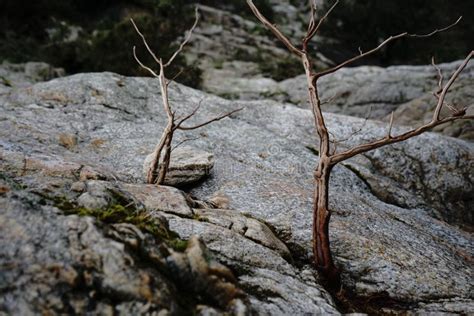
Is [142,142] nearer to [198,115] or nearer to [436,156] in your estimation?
[198,115]

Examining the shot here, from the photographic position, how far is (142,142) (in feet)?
39.7

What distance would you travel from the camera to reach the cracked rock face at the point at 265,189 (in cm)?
628

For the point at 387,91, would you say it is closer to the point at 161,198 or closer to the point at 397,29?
the point at 397,29

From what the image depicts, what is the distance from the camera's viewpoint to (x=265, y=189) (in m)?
9.78

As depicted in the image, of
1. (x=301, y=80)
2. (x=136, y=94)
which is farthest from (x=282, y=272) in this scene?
(x=301, y=80)

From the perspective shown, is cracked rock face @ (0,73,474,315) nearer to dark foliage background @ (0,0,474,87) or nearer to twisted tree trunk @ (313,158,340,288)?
twisted tree trunk @ (313,158,340,288)

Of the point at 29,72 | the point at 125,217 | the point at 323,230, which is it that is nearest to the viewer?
the point at 125,217

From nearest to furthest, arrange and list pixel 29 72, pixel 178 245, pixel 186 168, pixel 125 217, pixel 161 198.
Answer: pixel 178 245 < pixel 125 217 < pixel 161 198 < pixel 186 168 < pixel 29 72

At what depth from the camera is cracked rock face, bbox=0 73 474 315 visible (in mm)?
6277

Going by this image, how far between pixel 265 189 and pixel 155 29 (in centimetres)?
2082

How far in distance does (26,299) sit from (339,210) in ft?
24.1

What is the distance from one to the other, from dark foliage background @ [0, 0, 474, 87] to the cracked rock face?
21.2 feet

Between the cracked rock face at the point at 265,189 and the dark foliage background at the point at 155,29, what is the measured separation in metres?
6.47

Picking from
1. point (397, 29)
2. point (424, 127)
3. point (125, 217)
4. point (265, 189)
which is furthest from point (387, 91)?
point (125, 217)
